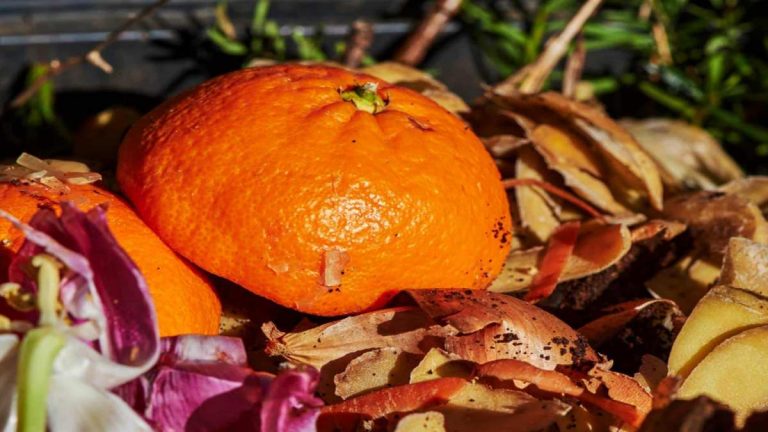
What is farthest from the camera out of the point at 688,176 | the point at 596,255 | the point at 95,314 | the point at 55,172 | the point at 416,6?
the point at 416,6

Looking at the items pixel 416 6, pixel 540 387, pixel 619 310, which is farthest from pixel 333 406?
pixel 416 6

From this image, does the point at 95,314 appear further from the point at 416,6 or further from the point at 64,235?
the point at 416,6

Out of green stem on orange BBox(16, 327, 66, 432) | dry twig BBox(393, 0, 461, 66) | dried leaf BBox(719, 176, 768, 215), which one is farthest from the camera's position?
dry twig BBox(393, 0, 461, 66)

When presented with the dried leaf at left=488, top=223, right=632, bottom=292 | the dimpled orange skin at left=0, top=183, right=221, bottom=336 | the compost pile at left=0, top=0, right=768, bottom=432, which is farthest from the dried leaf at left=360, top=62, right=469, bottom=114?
the dimpled orange skin at left=0, top=183, right=221, bottom=336

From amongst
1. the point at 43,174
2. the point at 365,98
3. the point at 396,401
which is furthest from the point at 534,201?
the point at 43,174

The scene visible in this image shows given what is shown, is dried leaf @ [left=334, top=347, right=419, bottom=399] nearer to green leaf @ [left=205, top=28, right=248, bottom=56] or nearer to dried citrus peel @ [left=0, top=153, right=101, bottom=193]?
dried citrus peel @ [left=0, top=153, right=101, bottom=193]


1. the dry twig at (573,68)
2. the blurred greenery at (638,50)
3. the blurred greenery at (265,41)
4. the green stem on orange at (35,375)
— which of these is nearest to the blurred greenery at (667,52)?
the blurred greenery at (638,50)
